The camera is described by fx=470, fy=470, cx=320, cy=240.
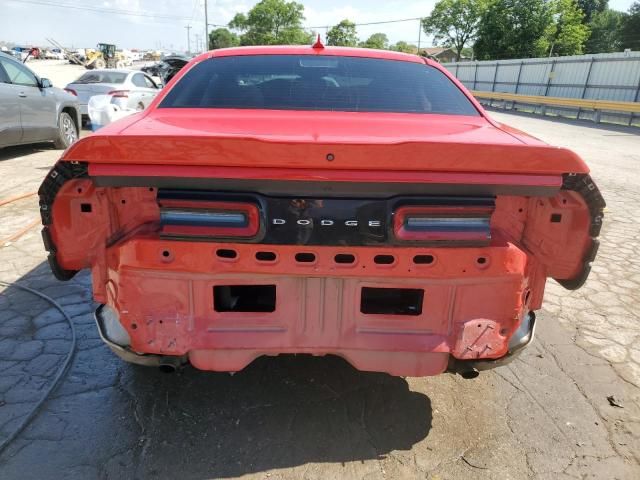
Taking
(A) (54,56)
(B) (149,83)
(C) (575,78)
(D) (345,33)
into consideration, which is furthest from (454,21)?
(A) (54,56)

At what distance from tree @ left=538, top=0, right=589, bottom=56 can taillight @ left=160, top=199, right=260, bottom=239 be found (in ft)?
152

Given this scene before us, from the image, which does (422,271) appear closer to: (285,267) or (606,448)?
(285,267)

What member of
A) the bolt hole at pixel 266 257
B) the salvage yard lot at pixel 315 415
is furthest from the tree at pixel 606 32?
the bolt hole at pixel 266 257

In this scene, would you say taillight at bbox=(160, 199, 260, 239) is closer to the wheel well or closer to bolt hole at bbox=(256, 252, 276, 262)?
bolt hole at bbox=(256, 252, 276, 262)

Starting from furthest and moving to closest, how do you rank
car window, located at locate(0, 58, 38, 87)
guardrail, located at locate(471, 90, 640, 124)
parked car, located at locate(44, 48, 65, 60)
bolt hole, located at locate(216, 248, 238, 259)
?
parked car, located at locate(44, 48, 65, 60), guardrail, located at locate(471, 90, 640, 124), car window, located at locate(0, 58, 38, 87), bolt hole, located at locate(216, 248, 238, 259)

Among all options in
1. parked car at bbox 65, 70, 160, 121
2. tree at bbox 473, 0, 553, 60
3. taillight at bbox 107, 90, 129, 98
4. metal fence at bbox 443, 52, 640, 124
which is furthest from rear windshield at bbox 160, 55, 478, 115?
tree at bbox 473, 0, 553, 60

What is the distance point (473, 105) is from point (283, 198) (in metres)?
Result: 1.59

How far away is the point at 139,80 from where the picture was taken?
1220cm

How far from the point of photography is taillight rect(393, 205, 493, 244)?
1816 mm

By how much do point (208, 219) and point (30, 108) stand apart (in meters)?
7.67

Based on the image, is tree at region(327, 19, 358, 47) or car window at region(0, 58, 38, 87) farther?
tree at region(327, 19, 358, 47)

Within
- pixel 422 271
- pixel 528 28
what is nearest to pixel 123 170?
pixel 422 271

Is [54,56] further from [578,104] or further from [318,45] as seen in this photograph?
[318,45]

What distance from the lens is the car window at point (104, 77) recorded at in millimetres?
11609
